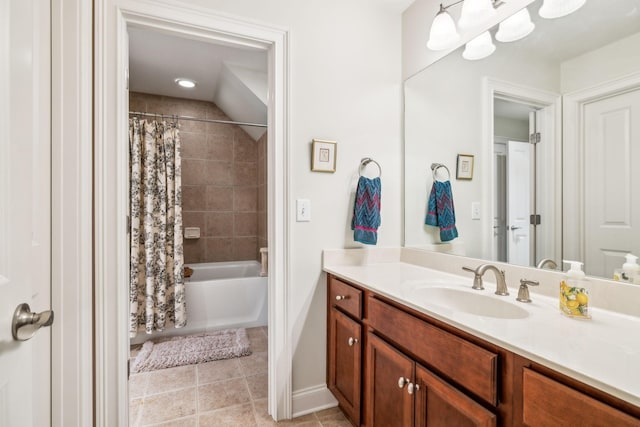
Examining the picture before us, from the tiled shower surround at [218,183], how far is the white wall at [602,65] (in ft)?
9.02

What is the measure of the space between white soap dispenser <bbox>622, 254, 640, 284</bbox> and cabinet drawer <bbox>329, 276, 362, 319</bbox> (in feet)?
2.98

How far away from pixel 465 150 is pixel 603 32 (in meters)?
0.66

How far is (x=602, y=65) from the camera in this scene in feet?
3.35

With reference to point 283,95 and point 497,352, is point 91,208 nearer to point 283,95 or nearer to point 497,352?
point 283,95

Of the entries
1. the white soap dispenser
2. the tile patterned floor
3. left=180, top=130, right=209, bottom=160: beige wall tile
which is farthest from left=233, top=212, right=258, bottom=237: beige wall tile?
the white soap dispenser

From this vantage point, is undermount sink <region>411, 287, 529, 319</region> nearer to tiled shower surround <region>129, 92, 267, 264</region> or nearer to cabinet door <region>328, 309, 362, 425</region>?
cabinet door <region>328, 309, 362, 425</region>

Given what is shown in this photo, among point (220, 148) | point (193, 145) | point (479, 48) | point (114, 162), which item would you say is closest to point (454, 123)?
point (479, 48)

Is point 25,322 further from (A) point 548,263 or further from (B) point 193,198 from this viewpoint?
(B) point 193,198

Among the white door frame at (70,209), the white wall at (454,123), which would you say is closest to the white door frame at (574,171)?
the white wall at (454,123)

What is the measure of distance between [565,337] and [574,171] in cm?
66

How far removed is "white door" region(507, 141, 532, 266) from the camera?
1.27 meters

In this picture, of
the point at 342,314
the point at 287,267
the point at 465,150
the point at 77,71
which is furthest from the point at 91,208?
the point at 465,150

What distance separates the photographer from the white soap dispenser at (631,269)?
94cm

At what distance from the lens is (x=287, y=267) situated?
161 centimetres
